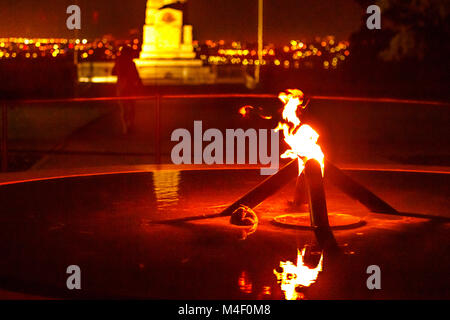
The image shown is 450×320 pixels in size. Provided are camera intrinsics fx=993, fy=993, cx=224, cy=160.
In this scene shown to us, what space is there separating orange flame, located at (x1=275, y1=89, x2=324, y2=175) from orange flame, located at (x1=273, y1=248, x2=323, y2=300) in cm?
163

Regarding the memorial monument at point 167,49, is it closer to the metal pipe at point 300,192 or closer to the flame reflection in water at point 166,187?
the flame reflection in water at point 166,187

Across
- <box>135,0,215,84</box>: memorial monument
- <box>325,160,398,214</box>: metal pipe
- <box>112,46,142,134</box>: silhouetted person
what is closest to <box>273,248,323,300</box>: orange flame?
<box>325,160,398,214</box>: metal pipe

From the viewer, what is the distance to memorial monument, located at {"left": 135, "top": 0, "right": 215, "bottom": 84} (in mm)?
52375

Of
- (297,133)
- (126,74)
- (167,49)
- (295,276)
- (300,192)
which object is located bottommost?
(295,276)

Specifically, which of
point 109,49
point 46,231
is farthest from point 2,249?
point 109,49

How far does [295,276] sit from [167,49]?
4673 cm

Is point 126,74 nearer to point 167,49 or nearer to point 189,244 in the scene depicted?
point 189,244

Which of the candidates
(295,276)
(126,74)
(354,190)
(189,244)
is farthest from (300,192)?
(126,74)

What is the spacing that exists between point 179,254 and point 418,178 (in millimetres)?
5612

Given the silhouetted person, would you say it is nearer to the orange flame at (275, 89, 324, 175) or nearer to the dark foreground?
the dark foreground

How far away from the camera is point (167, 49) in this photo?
5331 centimetres

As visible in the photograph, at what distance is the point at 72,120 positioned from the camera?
28.3 metres

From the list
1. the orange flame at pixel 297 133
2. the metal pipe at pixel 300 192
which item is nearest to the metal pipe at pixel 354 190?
the orange flame at pixel 297 133
